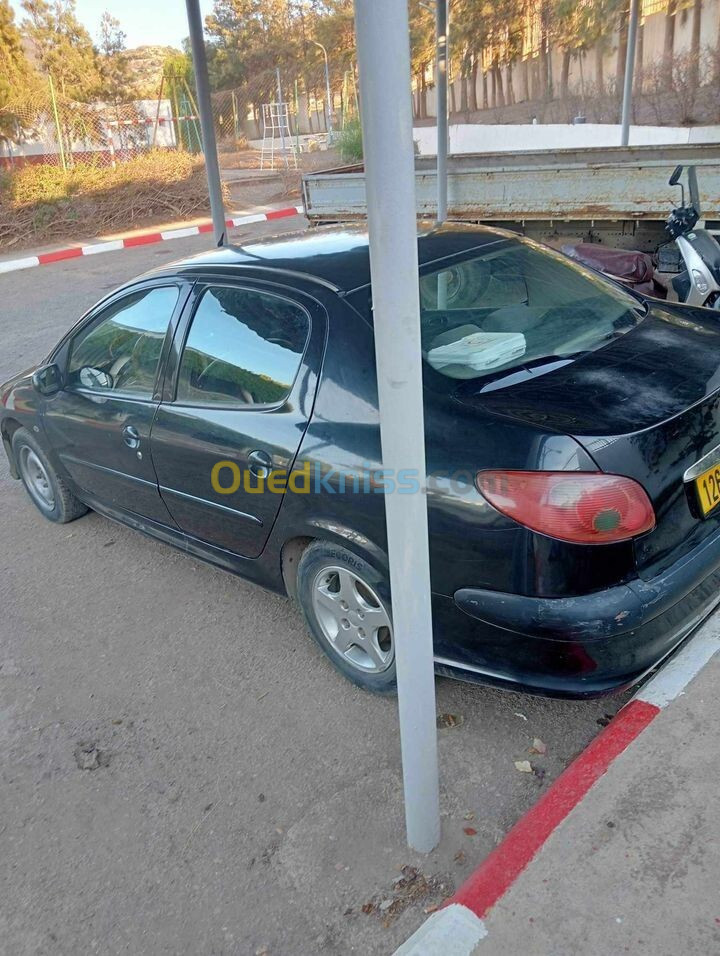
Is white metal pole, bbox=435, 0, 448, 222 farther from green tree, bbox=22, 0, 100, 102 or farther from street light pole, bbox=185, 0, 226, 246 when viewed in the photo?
green tree, bbox=22, 0, 100, 102

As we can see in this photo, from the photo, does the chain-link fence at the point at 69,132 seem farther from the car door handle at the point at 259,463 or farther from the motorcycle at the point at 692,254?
the car door handle at the point at 259,463

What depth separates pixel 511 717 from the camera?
9.45 ft

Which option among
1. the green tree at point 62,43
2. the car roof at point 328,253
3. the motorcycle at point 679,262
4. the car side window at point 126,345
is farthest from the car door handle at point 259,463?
the green tree at point 62,43

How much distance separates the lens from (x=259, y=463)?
2992 mm

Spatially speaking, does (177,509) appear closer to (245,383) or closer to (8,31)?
(245,383)

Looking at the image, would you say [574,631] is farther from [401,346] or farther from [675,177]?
[675,177]

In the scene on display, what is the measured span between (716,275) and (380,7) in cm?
482

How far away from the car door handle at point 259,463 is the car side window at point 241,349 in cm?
19

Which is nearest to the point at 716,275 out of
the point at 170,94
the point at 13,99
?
the point at 13,99

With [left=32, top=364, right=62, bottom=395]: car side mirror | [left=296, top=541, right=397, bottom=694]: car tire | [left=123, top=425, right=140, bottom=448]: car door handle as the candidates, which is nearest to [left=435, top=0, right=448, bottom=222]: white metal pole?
[left=32, top=364, right=62, bottom=395]: car side mirror

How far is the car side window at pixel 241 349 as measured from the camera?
296 cm

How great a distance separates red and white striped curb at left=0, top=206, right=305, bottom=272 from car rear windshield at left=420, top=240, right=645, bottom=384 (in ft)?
36.1

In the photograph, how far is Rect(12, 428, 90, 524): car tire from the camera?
4531mm

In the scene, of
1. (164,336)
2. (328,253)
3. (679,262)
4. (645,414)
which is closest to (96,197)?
(679,262)
